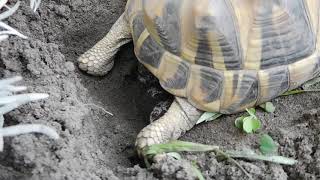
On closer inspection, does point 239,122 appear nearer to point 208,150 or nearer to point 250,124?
point 250,124

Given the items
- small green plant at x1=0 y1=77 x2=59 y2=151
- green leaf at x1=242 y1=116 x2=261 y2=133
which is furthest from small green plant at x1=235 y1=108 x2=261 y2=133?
small green plant at x1=0 y1=77 x2=59 y2=151

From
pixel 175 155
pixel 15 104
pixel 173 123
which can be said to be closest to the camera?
pixel 15 104

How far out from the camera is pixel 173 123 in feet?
6.48

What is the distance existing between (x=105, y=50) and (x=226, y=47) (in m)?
0.52

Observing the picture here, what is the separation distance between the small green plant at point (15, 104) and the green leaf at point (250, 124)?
2.27ft

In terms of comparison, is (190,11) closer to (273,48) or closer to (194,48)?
(194,48)

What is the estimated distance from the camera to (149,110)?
2123 millimetres

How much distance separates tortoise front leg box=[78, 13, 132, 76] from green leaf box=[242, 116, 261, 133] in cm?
57

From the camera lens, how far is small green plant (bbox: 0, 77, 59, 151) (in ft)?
5.23

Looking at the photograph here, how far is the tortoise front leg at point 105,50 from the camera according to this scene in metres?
2.15

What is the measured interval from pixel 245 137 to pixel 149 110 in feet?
1.26

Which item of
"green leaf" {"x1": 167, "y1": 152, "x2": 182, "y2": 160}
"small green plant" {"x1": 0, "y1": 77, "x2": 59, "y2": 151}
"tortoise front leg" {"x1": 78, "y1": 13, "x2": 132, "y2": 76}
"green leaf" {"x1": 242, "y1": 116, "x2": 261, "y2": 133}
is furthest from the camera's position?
"tortoise front leg" {"x1": 78, "y1": 13, "x2": 132, "y2": 76}

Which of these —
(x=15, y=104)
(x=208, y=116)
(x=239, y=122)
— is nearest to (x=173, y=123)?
(x=208, y=116)

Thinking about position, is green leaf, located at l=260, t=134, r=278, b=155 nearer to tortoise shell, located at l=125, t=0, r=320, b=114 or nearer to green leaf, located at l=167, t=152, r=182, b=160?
tortoise shell, located at l=125, t=0, r=320, b=114
